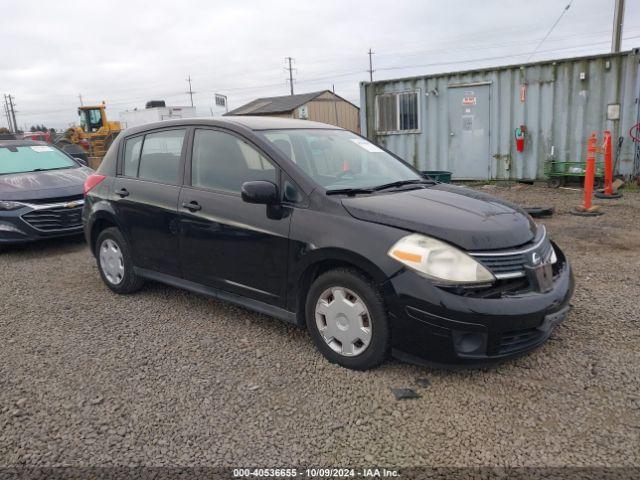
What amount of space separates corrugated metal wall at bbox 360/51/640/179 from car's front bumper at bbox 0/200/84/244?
26.6 feet

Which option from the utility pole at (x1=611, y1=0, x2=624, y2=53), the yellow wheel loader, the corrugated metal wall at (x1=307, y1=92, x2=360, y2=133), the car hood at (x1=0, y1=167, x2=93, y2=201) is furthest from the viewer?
the corrugated metal wall at (x1=307, y1=92, x2=360, y2=133)

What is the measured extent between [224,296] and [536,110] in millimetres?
9390

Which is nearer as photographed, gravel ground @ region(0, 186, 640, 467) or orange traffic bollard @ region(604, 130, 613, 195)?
gravel ground @ region(0, 186, 640, 467)

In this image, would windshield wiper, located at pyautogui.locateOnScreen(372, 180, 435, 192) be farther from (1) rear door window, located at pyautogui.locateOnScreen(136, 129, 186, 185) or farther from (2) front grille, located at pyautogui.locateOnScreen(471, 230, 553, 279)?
(1) rear door window, located at pyautogui.locateOnScreen(136, 129, 186, 185)

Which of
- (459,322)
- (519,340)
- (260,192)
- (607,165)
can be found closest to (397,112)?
(607,165)

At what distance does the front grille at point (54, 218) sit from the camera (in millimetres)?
6668

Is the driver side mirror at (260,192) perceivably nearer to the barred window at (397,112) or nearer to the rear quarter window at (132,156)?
the rear quarter window at (132,156)

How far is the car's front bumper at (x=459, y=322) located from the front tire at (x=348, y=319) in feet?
0.32

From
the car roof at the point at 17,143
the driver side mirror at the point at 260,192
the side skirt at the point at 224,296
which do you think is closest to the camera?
the driver side mirror at the point at 260,192

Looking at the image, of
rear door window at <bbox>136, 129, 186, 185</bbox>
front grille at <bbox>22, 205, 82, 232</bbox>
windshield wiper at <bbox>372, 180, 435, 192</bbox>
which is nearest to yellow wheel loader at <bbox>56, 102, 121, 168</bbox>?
front grille at <bbox>22, 205, 82, 232</bbox>

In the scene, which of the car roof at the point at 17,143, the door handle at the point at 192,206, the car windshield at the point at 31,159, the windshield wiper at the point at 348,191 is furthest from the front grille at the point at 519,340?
the car roof at the point at 17,143

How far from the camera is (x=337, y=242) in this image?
10.3 feet

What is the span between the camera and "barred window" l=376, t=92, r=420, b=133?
1240cm

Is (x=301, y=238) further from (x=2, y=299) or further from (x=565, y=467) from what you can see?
(x=2, y=299)
